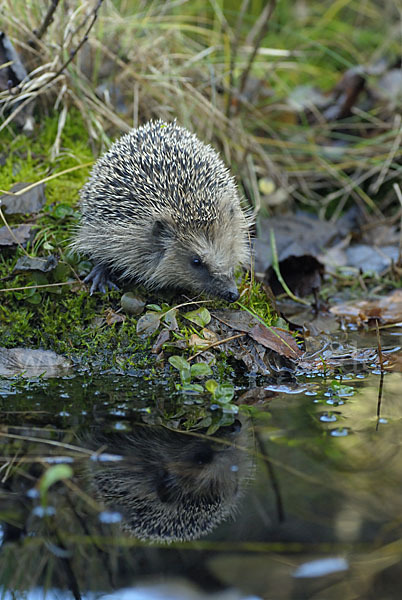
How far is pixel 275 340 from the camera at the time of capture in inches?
190

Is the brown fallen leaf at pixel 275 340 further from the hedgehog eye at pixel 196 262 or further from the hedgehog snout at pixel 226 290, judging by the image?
the hedgehog eye at pixel 196 262

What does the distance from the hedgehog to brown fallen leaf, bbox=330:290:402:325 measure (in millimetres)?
1458

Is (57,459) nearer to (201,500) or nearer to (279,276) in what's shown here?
(201,500)

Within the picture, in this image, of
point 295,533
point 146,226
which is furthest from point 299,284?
point 295,533

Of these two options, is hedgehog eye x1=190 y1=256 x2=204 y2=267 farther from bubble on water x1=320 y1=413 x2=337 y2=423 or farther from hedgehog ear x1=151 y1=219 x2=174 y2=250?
bubble on water x1=320 y1=413 x2=337 y2=423

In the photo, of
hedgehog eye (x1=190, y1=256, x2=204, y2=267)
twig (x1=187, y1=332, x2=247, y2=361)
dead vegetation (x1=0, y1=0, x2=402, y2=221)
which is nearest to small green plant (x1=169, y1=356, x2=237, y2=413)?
twig (x1=187, y1=332, x2=247, y2=361)

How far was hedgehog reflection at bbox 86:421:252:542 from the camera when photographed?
9.55 ft

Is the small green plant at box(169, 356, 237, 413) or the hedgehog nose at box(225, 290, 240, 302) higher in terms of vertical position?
the hedgehog nose at box(225, 290, 240, 302)

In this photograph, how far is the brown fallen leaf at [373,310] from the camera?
243 inches

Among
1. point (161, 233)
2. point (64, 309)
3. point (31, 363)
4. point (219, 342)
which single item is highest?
point (161, 233)

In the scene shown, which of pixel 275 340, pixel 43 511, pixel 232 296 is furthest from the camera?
pixel 232 296

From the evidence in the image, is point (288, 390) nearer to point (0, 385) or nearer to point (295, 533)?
point (295, 533)

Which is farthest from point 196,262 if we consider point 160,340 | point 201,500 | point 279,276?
point 201,500

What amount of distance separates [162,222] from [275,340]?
1363mm
